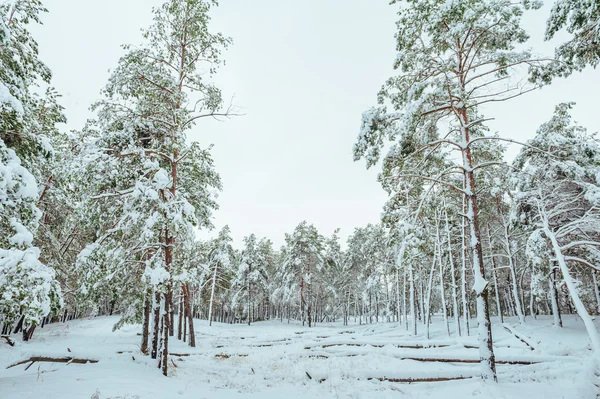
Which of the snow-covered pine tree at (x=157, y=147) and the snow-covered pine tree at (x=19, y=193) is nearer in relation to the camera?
the snow-covered pine tree at (x=19, y=193)

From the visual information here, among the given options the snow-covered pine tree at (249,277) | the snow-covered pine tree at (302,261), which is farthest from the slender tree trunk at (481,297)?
the snow-covered pine tree at (249,277)

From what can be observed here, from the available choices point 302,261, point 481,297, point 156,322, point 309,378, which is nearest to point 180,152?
point 156,322

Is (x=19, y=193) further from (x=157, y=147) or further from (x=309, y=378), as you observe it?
(x=309, y=378)

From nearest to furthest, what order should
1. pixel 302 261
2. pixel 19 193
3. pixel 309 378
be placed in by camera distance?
pixel 19 193 < pixel 309 378 < pixel 302 261

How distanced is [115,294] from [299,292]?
2499 centimetres

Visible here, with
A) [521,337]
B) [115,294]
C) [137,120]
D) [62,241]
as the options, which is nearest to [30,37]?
[137,120]

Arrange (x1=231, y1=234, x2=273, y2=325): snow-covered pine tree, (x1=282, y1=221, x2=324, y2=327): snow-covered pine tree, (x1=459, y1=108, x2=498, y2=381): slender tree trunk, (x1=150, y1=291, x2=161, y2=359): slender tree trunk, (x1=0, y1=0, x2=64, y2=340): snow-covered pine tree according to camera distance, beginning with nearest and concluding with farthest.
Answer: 1. (x1=0, y1=0, x2=64, y2=340): snow-covered pine tree
2. (x1=459, y1=108, x2=498, y2=381): slender tree trunk
3. (x1=150, y1=291, x2=161, y2=359): slender tree trunk
4. (x1=282, y1=221, x2=324, y2=327): snow-covered pine tree
5. (x1=231, y1=234, x2=273, y2=325): snow-covered pine tree

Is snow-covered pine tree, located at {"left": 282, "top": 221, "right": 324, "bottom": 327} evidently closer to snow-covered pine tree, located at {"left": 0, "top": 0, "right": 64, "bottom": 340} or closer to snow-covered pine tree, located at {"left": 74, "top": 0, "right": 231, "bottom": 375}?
snow-covered pine tree, located at {"left": 74, "top": 0, "right": 231, "bottom": 375}

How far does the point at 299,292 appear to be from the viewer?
115ft

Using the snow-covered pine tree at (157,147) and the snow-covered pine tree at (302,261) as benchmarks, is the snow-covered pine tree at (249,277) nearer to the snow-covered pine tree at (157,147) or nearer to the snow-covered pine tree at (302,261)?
the snow-covered pine tree at (302,261)

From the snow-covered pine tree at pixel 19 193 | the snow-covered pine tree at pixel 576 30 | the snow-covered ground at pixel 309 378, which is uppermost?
the snow-covered pine tree at pixel 576 30

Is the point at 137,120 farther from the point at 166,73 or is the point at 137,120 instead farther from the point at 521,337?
the point at 521,337

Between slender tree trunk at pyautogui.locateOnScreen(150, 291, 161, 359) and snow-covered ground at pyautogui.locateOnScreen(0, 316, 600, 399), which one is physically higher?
slender tree trunk at pyautogui.locateOnScreen(150, 291, 161, 359)

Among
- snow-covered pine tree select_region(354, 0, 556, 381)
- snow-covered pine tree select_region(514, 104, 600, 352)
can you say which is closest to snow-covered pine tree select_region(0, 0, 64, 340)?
snow-covered pine tree select_region(354, 0, 556, 381)
